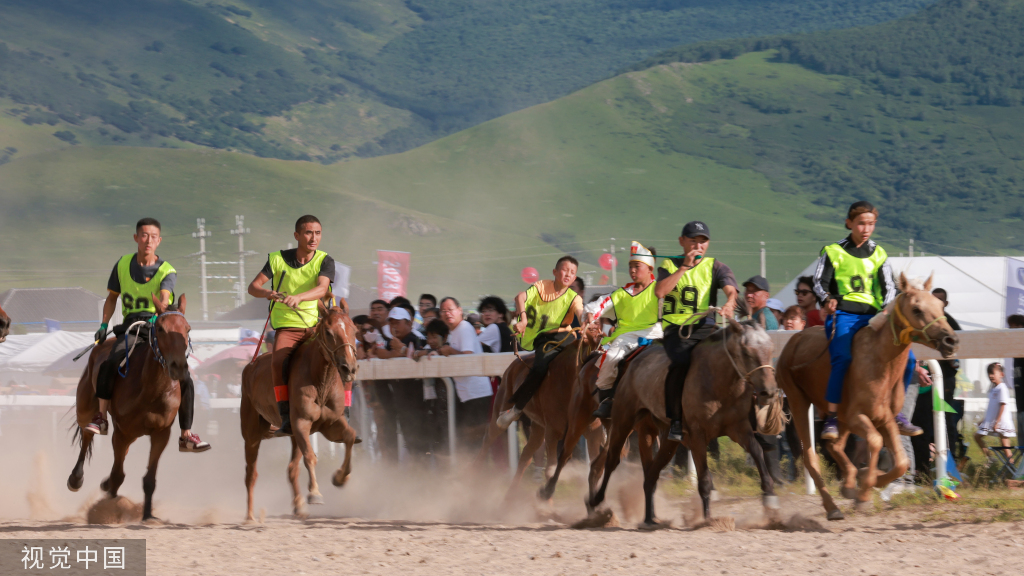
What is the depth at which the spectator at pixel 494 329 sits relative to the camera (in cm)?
1258

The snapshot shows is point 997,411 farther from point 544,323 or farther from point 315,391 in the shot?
point 315,391

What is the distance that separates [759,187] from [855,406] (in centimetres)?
15841

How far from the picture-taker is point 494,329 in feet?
41.5

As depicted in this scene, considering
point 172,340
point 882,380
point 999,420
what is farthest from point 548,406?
point 999,420

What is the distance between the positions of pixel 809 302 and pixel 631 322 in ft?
8.77

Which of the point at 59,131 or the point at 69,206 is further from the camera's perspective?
the point at 59,131

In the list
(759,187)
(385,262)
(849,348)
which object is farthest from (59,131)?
(849,348)

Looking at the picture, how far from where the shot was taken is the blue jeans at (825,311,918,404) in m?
8.27

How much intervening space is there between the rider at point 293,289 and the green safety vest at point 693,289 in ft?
10.3

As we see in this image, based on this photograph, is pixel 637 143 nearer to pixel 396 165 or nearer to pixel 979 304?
pixel 396 165

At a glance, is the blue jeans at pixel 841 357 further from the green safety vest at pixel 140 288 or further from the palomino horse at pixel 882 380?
the green safety vest at pixel 140 288

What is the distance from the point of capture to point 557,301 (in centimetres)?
1058

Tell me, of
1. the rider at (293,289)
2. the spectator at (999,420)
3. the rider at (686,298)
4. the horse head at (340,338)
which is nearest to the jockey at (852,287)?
the rider at (686,298)

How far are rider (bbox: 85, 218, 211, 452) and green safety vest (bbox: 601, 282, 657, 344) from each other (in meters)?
3.86
